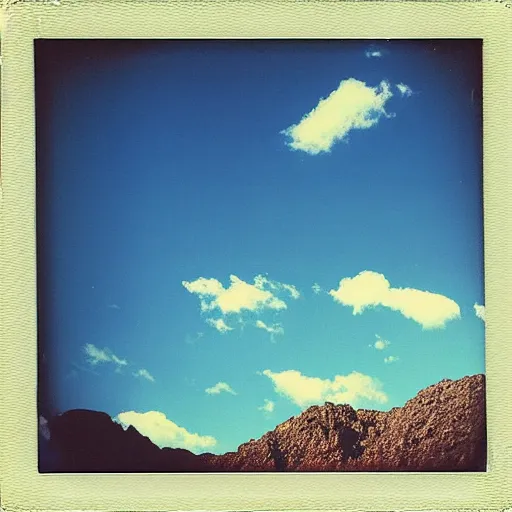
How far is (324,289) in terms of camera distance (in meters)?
1.51

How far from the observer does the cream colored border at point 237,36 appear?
4.86 feet

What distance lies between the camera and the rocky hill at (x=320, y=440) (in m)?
1.50

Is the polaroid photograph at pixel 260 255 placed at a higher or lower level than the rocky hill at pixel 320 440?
higher

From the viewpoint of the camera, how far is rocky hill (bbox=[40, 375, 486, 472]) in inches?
59.2

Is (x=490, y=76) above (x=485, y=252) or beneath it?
above

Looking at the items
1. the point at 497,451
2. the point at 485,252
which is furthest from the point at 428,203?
the point at 497,451

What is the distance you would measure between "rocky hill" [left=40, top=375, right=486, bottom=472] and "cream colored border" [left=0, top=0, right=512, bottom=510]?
36mm

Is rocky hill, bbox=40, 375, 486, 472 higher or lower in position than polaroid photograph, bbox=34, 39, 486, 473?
lower

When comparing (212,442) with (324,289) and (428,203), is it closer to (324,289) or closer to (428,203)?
(324,289)

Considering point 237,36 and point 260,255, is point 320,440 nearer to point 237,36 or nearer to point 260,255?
point 260,255

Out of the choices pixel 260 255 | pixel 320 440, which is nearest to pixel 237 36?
pixel 260 255

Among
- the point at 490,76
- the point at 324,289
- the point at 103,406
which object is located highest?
the point at 490,76

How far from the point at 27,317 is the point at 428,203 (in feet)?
3.00

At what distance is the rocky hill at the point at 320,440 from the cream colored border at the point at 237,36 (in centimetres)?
4
